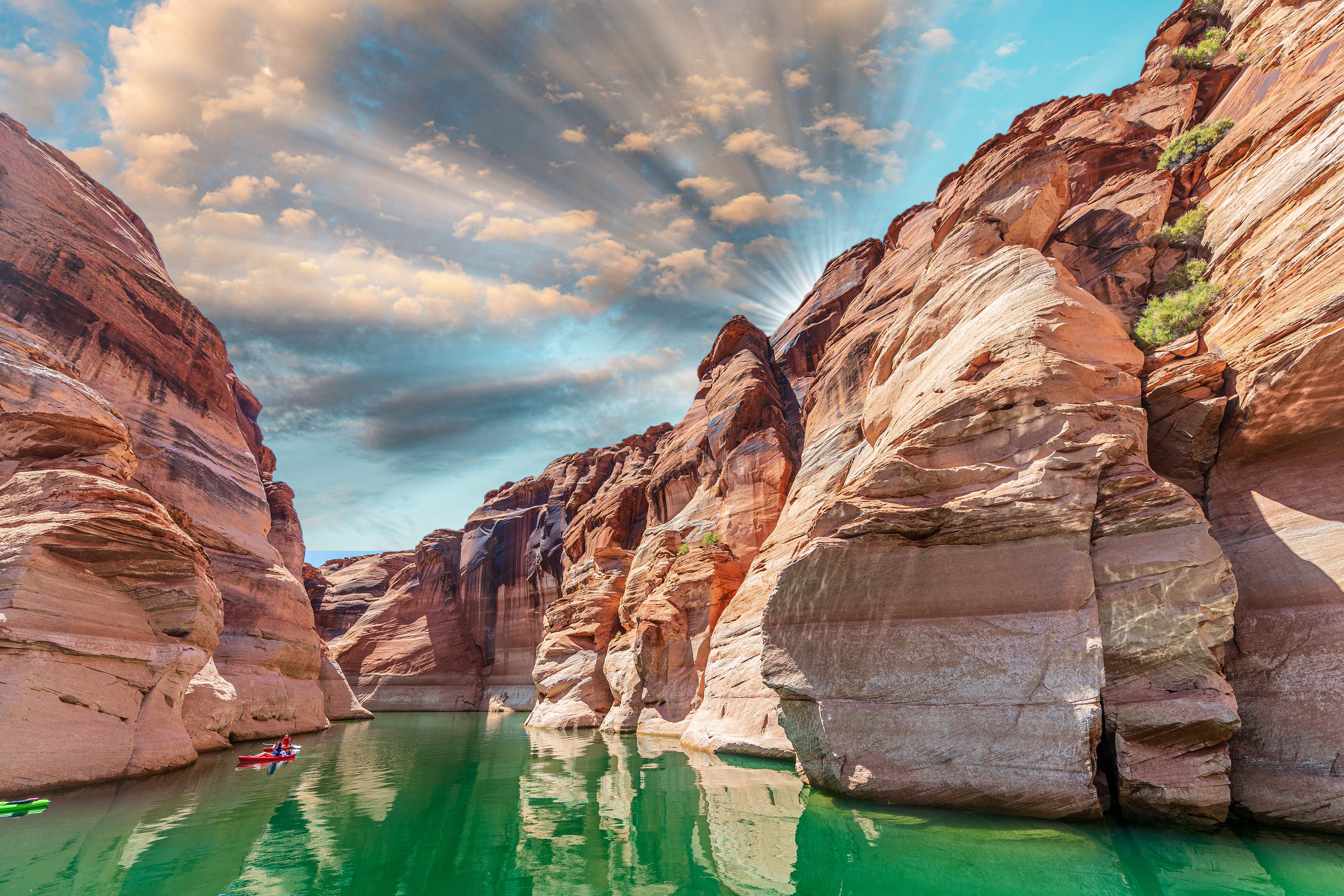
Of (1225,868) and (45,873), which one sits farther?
(45,873)

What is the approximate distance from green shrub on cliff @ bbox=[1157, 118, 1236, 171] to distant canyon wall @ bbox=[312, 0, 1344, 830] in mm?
407

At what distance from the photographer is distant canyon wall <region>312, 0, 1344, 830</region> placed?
9.38 m

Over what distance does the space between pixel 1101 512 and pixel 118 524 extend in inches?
873

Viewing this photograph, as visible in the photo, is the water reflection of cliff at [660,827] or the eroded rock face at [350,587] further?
the eroded rock face at [350,587]

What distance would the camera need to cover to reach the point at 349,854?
932 cm

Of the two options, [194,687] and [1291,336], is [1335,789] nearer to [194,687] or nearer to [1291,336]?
[1291,336]

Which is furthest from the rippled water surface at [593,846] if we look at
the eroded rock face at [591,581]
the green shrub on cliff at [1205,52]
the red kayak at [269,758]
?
the green shrub on cliff at [1205,52]

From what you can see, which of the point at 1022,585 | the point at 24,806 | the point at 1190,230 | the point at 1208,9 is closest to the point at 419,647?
the point at 24,806

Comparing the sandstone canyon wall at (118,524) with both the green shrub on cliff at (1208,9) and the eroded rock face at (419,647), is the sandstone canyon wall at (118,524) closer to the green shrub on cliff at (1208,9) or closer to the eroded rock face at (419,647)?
the eroded rock face at (419,647)

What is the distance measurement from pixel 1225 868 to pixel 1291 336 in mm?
8598

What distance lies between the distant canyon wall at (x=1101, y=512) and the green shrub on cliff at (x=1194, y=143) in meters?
0.41

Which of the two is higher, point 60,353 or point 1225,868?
point 60,353

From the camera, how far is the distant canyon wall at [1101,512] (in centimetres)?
938

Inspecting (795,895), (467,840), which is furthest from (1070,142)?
(467,840)
